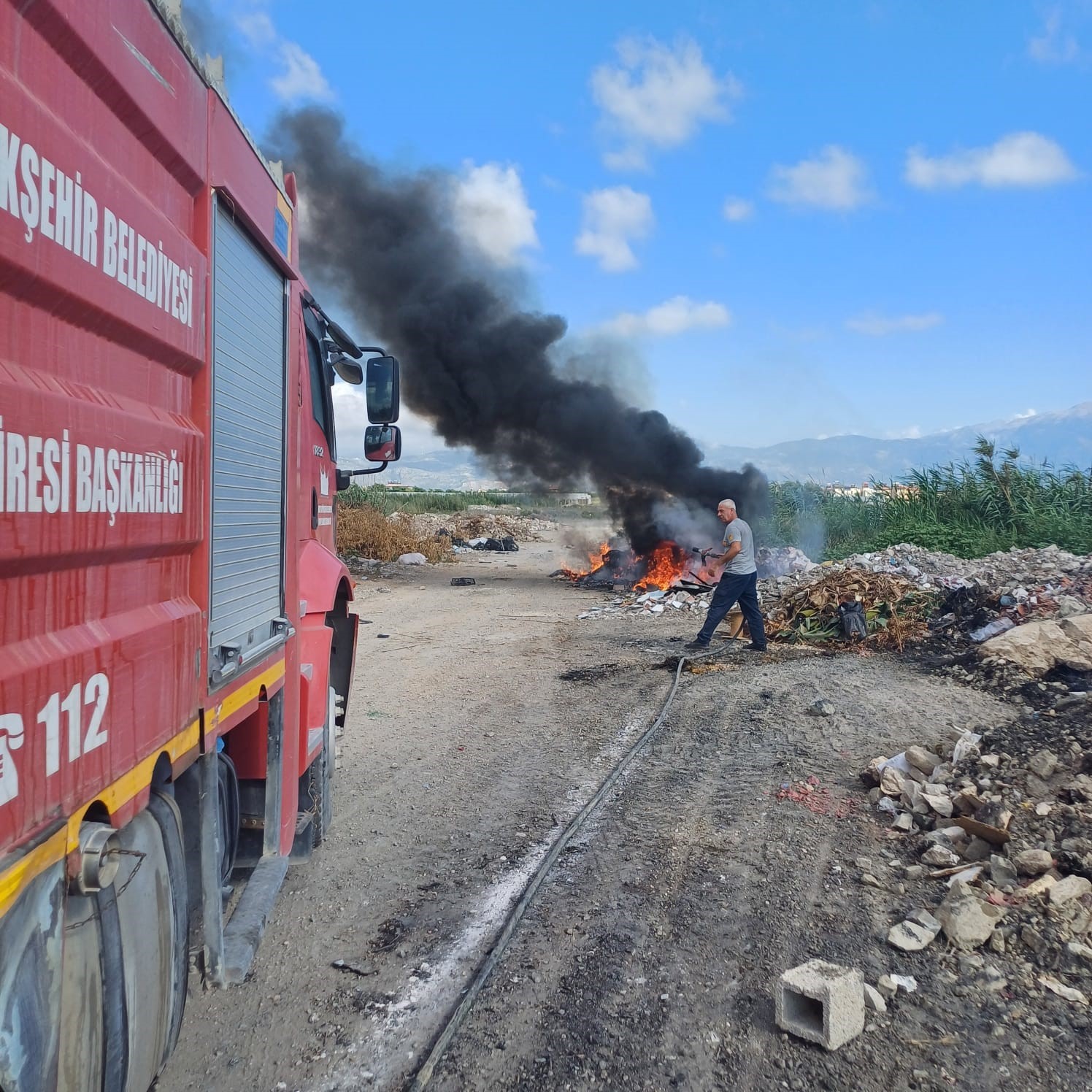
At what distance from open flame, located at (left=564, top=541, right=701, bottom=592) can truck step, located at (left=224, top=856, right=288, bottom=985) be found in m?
12.4

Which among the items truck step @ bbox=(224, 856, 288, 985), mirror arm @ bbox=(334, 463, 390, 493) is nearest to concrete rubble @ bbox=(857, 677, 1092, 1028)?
truck step @ bbox=(224, 856, 288, 985)

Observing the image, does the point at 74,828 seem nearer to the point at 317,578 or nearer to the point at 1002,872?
the point at 317,578

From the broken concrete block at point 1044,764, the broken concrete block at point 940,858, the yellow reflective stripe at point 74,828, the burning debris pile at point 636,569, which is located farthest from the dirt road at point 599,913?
the burning debris pile at point 636,569

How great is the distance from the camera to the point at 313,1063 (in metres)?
2.63

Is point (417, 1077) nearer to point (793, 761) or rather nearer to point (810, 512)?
point (793, 761)

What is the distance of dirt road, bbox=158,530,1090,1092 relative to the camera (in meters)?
2.63

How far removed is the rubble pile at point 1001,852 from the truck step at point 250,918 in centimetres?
236

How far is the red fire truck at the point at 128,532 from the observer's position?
4.64 ft

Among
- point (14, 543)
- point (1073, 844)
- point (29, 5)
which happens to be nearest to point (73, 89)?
point (29, 5)

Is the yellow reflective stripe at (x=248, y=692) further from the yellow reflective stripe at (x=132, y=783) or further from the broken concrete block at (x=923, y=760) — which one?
the broken concrete block at (x=923, y=760)

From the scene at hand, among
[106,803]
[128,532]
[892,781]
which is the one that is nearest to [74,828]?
[106,803]

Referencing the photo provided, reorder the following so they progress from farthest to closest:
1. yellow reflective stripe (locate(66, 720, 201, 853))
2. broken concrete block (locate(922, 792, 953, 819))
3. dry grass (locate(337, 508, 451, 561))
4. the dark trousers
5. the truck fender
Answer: dry grass (locate(337, 508, 451, 561)), the dark trousers, broken concrete block (locate(922, 792, 953, 819)), the truck fender, yellow reflective stripe (locate(66, 720, 201, 853))

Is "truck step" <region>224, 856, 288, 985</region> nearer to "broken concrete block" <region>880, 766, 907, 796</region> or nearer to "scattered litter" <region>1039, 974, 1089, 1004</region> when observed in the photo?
"scattered litter" <region>1039, 974, 1089, 1004</region>

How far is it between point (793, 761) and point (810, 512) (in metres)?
16.7
